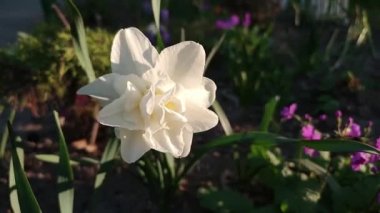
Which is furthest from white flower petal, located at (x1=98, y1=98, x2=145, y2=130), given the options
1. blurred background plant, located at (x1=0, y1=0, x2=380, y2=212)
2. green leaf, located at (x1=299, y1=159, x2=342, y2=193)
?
green leaf, located at (x1=299, y1=159, x2=342, y2=193)

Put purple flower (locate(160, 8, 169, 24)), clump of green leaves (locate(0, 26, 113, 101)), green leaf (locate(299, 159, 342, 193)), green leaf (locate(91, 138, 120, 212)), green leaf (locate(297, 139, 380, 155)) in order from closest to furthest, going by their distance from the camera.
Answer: green leaf (locate(297, 139, 380, 155)) < green leaf (locate(91, 138, 120, 212)) < green leaf (locate(299, 159, 342, 193)) < clump of green leaves (locate(0, 26, 113, 101)) < purple flower (locate(160, 8, 169, 24))

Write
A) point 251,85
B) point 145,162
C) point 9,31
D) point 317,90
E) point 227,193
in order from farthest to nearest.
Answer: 1. point 9,31
2. point 317,90
3. point 251,85
4. point 227,193
5. point 145,162

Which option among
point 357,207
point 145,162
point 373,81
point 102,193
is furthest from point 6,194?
point 373,81

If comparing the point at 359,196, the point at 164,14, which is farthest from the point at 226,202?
the point at 164,14

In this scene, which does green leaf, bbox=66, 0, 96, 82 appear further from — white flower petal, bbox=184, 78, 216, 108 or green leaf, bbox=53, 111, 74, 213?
white flower petal, bbox=184, 78, 216, 108

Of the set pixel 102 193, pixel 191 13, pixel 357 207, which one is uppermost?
pixel 357 207

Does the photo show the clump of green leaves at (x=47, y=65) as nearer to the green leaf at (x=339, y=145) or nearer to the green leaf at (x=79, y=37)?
the green leaf at (x=79, y=37)

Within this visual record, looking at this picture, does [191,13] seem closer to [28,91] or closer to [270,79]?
[270,79]

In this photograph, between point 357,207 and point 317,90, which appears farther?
point 317,90
